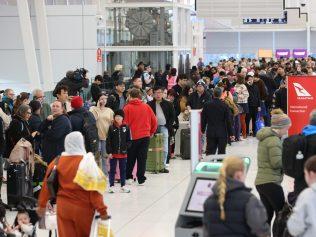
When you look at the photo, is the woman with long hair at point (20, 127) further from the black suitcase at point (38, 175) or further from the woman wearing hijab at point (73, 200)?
the woman wearing hijab at point (73, 200)

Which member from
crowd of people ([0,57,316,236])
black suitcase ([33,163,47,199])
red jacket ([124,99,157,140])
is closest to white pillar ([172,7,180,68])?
crowd of people ([0,57,316,236])

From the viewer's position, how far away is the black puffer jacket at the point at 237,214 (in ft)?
22.8

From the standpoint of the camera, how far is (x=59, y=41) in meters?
27.5

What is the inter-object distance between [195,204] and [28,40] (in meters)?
15.0

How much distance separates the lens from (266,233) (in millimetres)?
7109

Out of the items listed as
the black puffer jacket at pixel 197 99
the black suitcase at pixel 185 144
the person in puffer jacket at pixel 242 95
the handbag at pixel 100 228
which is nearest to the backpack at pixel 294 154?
the handbag at pixel 100 228

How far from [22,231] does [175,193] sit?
5.40m

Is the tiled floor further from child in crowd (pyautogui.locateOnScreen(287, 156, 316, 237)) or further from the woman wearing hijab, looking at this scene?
child in crowd (pyautogui.locateOnScreen(287, 156, 316, 237))

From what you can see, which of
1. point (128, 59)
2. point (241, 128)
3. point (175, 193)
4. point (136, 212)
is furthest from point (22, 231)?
point (128, 59)

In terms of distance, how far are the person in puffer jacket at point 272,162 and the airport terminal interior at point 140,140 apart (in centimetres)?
1

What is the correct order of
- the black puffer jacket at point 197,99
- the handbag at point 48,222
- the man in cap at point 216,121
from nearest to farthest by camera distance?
the handbag at point 48,222 → the man in cap at point 216,121 → the black puffer jacket at point 197,99

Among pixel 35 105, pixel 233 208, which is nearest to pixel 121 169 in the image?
pixel 35 105

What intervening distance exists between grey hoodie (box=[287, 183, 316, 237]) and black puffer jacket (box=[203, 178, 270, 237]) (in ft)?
0.98

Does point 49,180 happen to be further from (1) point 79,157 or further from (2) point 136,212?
(2) point 136,212
